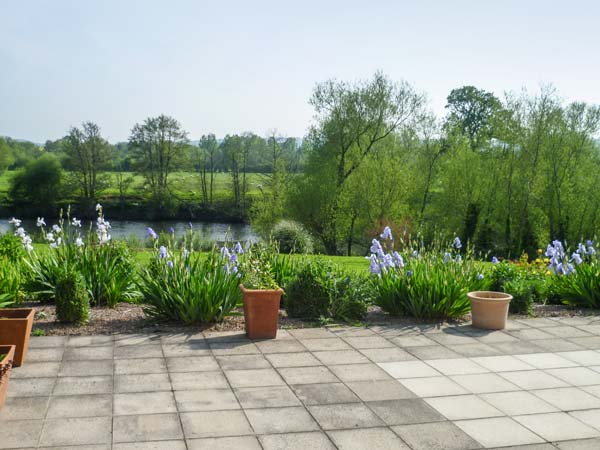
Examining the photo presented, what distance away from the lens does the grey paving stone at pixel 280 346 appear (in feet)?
19.9

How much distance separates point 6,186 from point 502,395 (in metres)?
55.8

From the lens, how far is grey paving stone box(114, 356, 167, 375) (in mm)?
5195

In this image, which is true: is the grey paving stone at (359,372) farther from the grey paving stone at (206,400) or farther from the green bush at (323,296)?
the green bush at (323,296)

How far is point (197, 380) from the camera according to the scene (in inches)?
198

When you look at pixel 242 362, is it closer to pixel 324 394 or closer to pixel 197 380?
pixel 197 380

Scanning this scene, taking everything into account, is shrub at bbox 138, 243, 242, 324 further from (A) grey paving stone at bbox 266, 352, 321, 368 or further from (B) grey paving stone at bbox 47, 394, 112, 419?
(B) grey paving stone at bbox 47, 394, 112, 419

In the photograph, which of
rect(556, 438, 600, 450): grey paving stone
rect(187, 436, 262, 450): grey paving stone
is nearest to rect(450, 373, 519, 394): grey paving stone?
rect(556, 438, 600, 450): grey paving stone

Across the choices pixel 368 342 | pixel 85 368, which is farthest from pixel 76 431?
pixel 368 342

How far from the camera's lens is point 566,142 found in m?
32.4

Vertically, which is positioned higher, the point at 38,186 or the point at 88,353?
the point at 38,186

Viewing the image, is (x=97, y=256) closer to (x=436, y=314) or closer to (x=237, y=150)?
(x=436, y=314)

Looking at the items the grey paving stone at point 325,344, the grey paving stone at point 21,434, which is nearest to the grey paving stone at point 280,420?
the grey paving stone at point 21,434

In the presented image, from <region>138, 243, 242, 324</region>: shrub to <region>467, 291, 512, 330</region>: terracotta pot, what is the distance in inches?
113

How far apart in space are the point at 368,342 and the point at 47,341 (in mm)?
3300
